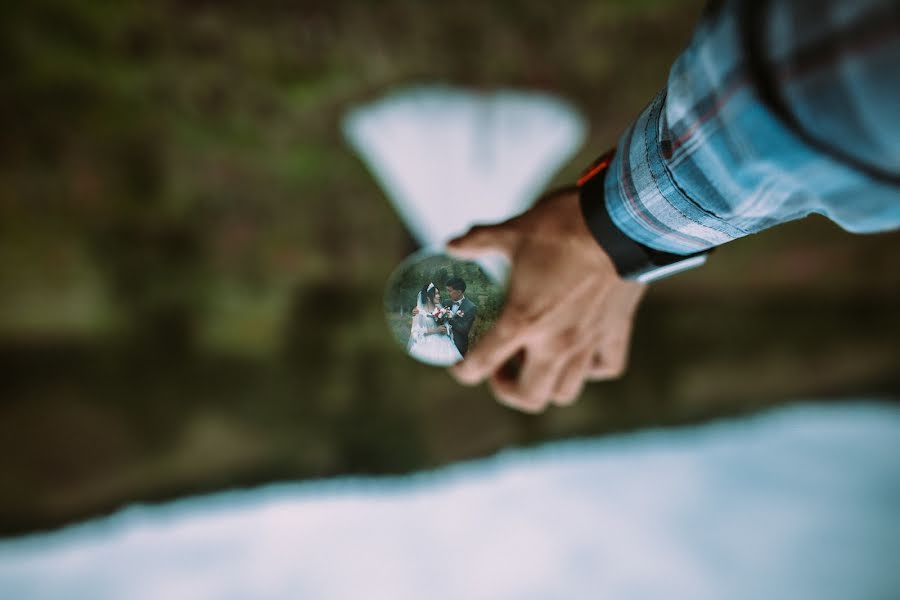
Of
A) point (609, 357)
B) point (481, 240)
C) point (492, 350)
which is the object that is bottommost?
point (609, 357)

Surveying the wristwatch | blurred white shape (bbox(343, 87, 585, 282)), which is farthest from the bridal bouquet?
blurred white shape (bbox(343, 87, 585, 282))

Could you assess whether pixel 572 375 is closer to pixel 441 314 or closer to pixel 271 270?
pixel 441 314

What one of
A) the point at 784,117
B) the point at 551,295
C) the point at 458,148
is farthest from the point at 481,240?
the point at 458,148

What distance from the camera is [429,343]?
49 centimetres

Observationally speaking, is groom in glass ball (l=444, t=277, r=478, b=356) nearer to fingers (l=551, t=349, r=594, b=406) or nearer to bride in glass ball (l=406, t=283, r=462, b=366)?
bride in glass ball (l=406, t=283, r=462, b=366)

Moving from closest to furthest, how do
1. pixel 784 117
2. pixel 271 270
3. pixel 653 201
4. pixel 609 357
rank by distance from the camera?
pixel 784 117
pixel 653 201
pixel 609 357
pixel 271 270

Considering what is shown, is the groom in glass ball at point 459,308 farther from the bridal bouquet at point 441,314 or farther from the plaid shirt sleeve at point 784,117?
the plaid shirt sleeve at point 784,117

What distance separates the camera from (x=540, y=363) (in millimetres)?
583

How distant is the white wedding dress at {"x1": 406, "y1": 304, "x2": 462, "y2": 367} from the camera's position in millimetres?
462

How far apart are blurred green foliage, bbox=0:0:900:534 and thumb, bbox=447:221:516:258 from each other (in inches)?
35.0

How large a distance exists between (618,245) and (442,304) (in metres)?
0.16

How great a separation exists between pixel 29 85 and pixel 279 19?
0.57 metres

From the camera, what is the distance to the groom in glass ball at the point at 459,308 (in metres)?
0.46

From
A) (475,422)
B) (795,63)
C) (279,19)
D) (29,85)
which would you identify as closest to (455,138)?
(279,19)
